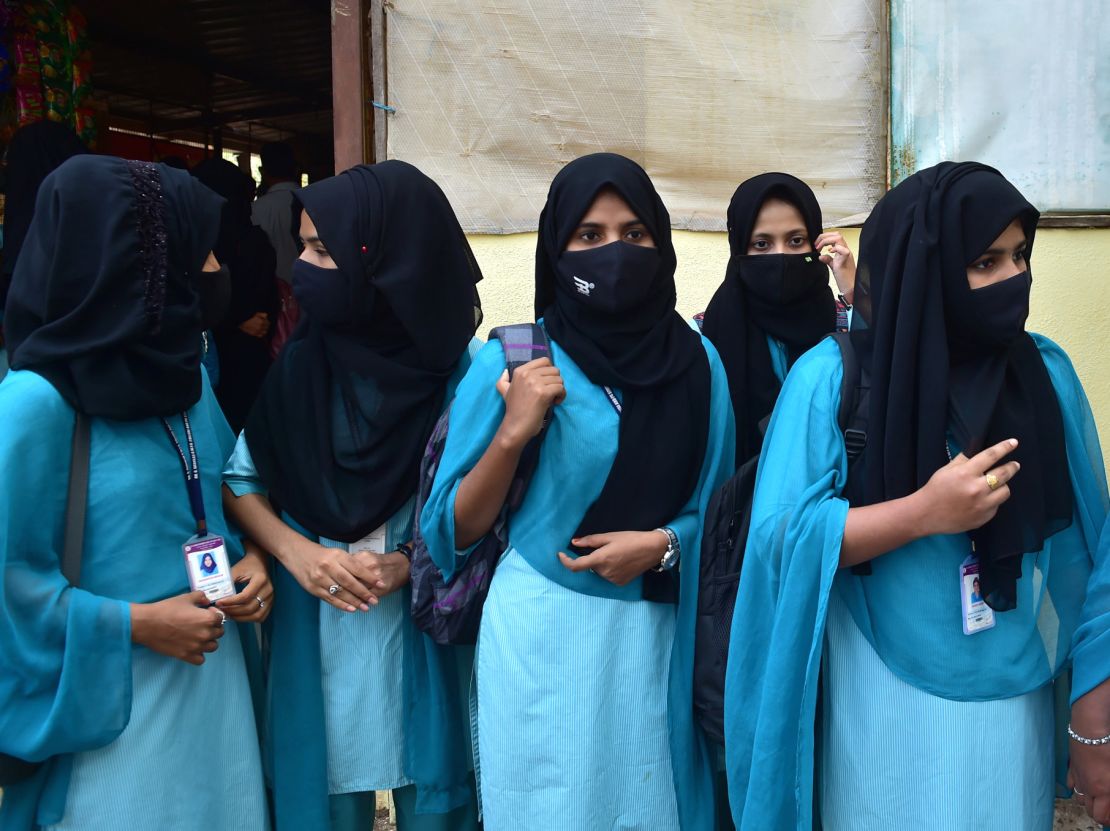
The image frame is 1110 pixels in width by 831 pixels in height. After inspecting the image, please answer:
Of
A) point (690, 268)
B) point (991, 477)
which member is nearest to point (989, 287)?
point (991, 477)

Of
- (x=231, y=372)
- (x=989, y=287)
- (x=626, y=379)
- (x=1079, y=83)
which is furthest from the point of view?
(x=231, y=372)

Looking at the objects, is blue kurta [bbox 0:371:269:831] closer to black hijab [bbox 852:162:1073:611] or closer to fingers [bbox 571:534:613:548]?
fingers [bbox 571:534:613:548]

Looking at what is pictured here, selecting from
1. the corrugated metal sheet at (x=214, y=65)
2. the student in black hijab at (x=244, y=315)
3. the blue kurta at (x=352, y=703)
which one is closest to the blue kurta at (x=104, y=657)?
the blue kurta at (x=352, y=703)

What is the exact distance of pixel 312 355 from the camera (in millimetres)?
2141

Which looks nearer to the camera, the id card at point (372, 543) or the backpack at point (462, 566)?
the backpack at point (462, 566)

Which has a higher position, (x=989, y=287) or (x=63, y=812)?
(x=989, y=287)

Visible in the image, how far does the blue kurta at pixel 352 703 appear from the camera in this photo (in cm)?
210

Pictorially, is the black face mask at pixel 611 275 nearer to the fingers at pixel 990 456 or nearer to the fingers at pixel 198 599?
the fingers at pixel 990 456

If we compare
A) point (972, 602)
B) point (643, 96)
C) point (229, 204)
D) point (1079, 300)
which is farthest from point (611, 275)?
point (229, 204)

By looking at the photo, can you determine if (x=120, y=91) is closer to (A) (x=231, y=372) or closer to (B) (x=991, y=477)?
(A) (x=231, y=372)

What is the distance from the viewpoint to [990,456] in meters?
1.58

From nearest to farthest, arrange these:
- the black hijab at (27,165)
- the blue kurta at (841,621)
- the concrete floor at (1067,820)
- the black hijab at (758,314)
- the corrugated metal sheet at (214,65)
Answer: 1. the blue kurta at (841,621)
2. the black hijab at (758,314)
3. the concrete floor at (1067,820)
4. the black hijab at (27,165)
5. the corrugated metal sheet at (214,65)

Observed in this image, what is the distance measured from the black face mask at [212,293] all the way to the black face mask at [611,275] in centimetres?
72

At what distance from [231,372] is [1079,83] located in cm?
351
